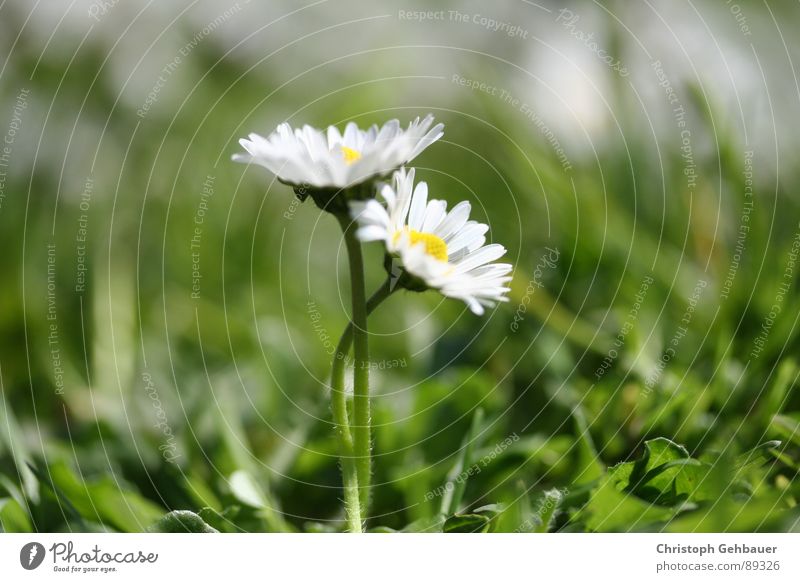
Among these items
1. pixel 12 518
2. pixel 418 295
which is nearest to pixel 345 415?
pixel 12 518

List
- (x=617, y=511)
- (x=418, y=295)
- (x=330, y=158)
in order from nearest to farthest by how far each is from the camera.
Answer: (x=330, y=158)
(x=617, y=511)
(x=418, y=295)

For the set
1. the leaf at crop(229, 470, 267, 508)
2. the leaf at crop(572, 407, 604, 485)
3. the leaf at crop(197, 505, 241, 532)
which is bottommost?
the leaf at crop(197, 505, 241, 532)

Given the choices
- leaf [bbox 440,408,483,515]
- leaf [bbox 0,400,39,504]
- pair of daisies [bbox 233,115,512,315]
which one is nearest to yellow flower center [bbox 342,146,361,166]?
pair of daisies [bbox 233,115,512,315]

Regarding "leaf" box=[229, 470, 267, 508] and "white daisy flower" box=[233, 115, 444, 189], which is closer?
"white daisy flower" box=[233, 115, 444, 189]

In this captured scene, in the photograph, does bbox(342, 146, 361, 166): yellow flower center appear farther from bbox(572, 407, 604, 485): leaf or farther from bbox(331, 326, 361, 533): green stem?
bbox(572, 407, 604, 485): leaf

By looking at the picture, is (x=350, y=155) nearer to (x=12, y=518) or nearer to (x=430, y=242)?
(x=430, y=242)

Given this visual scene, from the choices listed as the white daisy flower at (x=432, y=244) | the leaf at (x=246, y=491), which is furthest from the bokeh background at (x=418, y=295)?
the white daisy flower at (x=432, y=244)

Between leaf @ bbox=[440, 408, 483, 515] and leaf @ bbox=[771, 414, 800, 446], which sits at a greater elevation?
leaf @ bbox=[771, 414, 800, 446]
